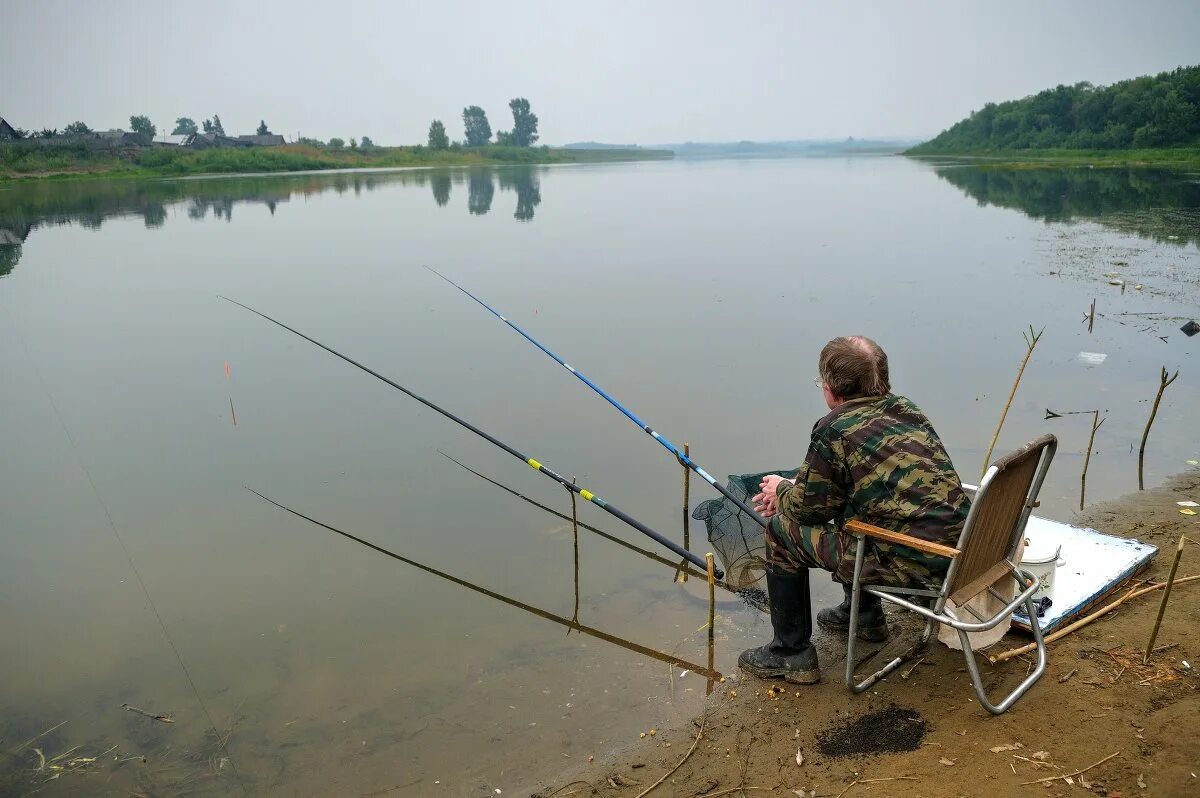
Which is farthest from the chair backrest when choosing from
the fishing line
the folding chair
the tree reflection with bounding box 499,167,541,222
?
the tree reflection with bounding box 499,167,541,222

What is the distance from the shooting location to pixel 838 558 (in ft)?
9.62

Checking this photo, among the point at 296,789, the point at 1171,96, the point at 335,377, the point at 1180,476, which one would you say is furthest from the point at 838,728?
the point at 1171,96

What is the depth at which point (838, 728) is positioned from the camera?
9.81ft

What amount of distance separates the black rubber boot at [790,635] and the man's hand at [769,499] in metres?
0.24

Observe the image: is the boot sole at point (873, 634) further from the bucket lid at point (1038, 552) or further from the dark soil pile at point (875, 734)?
the bucket lid at point (1038, 552)

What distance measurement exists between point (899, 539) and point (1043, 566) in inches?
40.6

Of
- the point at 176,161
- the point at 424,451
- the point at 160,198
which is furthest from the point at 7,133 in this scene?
the point at 424,451

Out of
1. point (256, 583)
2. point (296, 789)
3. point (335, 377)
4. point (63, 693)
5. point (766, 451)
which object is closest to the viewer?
point (296, 789)

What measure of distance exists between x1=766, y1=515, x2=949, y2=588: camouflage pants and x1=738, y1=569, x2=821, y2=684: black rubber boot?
0.25ft

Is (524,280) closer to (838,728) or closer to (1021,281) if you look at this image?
(1021,281)

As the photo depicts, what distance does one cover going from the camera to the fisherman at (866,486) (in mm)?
2730

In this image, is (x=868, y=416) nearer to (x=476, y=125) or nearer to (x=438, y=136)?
(x=438, y=136)

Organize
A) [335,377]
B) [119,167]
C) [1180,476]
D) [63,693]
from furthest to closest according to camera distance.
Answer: [119,167] → [335,377] → [1180,476] → [63,693]

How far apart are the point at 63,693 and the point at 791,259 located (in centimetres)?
1355
